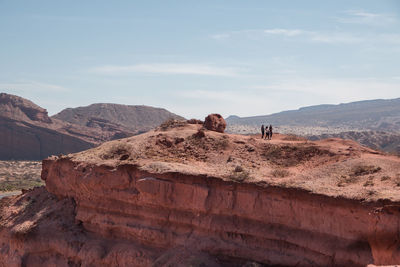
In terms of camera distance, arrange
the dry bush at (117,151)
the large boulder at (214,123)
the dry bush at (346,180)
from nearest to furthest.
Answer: the dry bush at (346,180) → the dry bush at (117,151) → the large boulder at (214,123)

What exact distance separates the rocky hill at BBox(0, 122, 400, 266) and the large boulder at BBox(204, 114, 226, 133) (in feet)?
4.72

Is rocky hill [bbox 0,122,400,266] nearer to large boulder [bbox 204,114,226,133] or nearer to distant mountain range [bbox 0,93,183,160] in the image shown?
large boulder [bbox 204,114,226,133]

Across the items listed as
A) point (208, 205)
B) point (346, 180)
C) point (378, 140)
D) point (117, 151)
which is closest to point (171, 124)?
point (117, 151)

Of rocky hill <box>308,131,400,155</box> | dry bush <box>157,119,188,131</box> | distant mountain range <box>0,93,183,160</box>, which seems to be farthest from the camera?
distant mountain range <box>0,93,183,160</box>

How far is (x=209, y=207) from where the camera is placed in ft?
48.6

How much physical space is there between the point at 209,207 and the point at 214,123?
7445mm

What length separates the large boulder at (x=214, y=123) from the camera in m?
21.6

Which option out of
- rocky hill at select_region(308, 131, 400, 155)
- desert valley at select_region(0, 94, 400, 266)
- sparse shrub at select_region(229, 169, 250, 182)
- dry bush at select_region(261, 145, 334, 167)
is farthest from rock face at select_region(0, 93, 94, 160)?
sparse shrub at select_region(229, 169, 250, 182)

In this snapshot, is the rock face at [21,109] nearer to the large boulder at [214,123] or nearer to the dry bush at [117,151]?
the large boulder at [214,123]

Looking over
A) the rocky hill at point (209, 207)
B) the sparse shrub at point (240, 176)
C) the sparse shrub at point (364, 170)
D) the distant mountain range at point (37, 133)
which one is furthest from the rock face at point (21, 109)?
the sparse shrub at point (364, 170)

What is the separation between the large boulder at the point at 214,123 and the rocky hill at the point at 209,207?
144cm

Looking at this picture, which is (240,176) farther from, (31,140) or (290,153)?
(31,140)

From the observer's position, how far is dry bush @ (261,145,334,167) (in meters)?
16.9

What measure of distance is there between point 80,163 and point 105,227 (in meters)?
3.20
